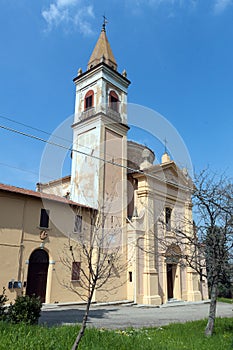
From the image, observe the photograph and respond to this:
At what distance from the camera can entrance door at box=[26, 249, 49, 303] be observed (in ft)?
59.5

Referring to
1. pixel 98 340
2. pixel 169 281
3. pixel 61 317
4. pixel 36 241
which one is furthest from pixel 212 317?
pixel 169 281

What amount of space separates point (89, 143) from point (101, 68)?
7132 mm

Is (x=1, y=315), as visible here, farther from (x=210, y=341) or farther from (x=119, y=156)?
(x=119, y=156)

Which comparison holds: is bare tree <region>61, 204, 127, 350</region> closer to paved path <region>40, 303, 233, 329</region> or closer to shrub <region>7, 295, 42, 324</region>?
paved path <region>40, 303, 233, 329</region>

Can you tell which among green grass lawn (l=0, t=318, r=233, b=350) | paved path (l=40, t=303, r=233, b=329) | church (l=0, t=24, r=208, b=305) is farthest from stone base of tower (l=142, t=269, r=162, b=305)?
green grass lawn (l=0, t=318, r=233, b=350)

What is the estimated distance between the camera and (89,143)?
2523 cm

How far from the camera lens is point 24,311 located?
908cm

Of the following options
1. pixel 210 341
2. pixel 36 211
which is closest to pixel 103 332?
pixel 210 341

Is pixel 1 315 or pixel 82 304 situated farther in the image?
pixel 82 304

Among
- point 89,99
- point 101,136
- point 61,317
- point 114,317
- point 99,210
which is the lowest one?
point 114,317

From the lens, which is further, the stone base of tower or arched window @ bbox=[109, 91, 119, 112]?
arched window @ bbox=[109, 91, 119, 112]

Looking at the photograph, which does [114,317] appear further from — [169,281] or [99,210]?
[169,281]

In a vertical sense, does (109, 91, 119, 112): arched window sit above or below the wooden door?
above

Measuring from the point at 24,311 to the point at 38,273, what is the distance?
9894mm
